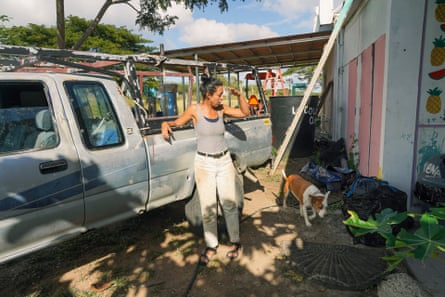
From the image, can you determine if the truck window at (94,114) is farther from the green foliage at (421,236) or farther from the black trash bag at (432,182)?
the black trash bag at (432,182)

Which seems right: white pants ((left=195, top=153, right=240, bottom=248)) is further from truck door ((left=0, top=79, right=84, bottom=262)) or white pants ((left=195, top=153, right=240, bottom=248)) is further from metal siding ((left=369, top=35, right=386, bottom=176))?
metal siding ((left=369, top=35, right=386, bottom=176))

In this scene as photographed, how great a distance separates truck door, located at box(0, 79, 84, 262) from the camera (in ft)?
7.00

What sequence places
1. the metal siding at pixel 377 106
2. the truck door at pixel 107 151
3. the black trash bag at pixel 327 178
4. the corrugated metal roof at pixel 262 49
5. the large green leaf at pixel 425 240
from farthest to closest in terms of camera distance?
1. the corrugated metal roof at pixel 262 49
2. the black trash bag at pixel 327 178
3. the metal siding at pixel 377 106
4. the truck door at pixel 107 151
5. the large green leaf at pixel 425 240

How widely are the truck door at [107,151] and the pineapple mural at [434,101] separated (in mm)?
3702

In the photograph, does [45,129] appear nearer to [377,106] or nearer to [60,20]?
[377,106]

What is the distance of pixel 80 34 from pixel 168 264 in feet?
86.4

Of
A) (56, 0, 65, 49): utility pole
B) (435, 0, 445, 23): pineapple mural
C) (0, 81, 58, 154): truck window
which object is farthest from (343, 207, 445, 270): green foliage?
(56, 0, 65, 49): utility pole

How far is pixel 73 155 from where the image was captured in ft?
8.04

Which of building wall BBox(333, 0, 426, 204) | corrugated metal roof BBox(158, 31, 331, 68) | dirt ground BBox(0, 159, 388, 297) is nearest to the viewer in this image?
dirt ground BBox(0, 159, 388, 297)

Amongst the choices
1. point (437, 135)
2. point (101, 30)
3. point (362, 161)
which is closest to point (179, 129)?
point (437, 135)

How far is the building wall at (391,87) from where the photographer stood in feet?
12.5

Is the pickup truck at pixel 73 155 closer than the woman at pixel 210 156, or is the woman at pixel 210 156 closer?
the pickup truck at pixel 73 155

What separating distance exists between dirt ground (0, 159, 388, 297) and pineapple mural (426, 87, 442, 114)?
1883 mm

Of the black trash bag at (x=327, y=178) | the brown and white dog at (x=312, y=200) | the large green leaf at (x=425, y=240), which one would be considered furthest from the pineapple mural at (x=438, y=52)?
the large green leaf at (x=425, y=240)
